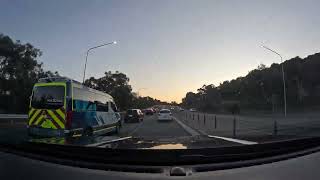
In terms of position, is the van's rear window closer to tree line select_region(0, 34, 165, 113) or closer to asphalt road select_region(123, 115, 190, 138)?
asphalt road select_region(123, 115, 190, 138)

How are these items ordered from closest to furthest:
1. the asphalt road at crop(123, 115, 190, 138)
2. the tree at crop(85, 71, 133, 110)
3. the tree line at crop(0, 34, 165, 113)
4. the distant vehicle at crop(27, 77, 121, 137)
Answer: the distant vehicle at crop(27, 77, 121, 137) → the asphalt road at crop(123, 115, 190, 138) → the tree line at crop(0, 34, 165, 113) → the tree at crop(85, 71, 133, 110)

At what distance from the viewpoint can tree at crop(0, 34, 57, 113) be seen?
57.6 metres

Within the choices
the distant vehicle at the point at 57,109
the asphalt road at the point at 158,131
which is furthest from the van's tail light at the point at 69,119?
the asphalt road at the point at 158,131

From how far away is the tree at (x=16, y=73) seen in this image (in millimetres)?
57562

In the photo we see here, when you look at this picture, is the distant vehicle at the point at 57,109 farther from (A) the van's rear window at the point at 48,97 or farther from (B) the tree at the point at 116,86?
(B) the tree at the point at 116,86

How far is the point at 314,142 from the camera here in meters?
3.69

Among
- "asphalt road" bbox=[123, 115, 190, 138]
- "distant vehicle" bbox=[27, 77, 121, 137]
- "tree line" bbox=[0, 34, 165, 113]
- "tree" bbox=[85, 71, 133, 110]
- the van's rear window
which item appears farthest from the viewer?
"tree" bbox=[85, 71, 133, 110]

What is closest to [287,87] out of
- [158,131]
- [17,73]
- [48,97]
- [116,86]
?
[116,86]

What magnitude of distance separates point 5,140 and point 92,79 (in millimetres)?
92234

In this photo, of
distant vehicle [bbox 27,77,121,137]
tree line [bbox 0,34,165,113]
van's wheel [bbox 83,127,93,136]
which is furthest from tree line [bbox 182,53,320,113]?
distant vehicle [bbox 27,77,121,137]

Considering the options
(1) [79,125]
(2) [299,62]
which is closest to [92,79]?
(2) [299,62]

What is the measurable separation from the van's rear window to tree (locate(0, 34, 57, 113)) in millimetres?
39268

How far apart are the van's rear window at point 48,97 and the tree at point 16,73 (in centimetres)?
3927

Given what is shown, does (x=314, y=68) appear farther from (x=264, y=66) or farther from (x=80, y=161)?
(x=80, y=161)
